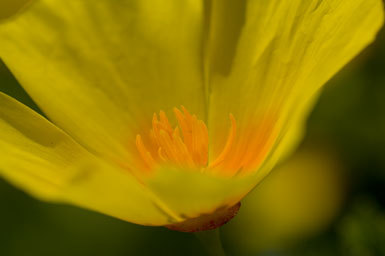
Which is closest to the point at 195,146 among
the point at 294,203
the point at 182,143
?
the point at 182,143

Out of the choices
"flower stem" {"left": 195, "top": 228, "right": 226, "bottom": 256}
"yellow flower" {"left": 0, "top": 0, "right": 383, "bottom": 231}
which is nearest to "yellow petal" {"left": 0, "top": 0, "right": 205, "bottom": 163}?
"yellow flower" {"left": 0, "top": 0, "right": 383, "bottom": 231}

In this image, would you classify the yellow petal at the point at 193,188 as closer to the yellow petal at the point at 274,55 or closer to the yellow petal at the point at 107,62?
the yellow petal at the point at 274,55

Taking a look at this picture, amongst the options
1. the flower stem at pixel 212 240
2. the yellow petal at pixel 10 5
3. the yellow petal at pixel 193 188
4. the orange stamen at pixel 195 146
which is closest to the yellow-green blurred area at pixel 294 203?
the yellow petal at pixel 10 5

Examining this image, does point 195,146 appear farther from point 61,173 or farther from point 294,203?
point 294,203

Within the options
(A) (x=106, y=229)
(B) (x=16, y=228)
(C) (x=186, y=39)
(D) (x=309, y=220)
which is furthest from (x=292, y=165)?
(C) (x=186, y=39)

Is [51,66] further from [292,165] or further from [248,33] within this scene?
[292,165]

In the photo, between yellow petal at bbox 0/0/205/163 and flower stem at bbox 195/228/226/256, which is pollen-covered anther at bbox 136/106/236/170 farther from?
flower stem at bbox 195/228/226/256
